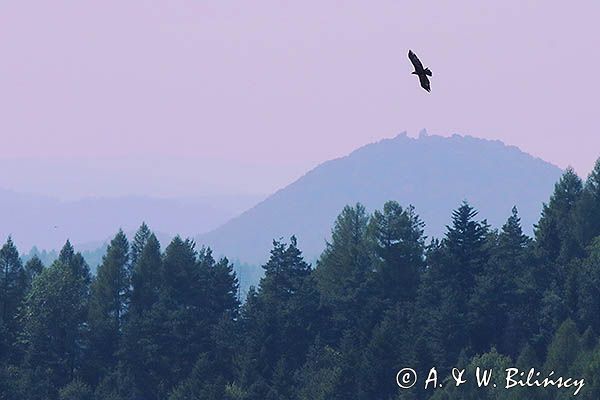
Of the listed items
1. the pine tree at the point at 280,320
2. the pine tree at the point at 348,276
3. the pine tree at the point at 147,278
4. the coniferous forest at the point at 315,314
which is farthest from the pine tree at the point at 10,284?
the pine tree at the point at 348,276

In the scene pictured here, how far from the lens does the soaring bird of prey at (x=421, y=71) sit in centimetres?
3247

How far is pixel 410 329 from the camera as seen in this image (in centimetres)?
9631

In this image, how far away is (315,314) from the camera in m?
105

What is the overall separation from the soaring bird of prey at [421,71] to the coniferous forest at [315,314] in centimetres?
5128

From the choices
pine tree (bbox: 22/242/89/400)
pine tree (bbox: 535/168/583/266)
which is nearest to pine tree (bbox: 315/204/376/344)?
pine tree (bbox: 535/168/583/266)

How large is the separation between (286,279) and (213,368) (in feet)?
36.0

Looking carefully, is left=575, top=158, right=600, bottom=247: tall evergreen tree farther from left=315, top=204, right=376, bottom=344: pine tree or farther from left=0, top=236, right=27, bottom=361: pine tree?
left=0, top=236, right=27, bottom=361: pine tree

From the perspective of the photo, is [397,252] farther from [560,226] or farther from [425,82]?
[425,82]

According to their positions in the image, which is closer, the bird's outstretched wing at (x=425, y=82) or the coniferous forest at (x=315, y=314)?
the bird's outstretched wing at (x=425, y=82)

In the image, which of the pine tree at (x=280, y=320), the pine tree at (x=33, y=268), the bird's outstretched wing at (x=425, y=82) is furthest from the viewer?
the pine tree at (x=33, y=268)

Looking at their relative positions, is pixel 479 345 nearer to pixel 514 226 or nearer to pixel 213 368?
pixel 514 226

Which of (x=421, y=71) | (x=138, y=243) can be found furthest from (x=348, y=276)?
(x=421, y=71)

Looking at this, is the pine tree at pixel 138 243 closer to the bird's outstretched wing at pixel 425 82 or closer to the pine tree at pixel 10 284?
the pine tree at pixel 10 284

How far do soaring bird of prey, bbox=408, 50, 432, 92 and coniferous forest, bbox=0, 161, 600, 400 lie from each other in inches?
2019
